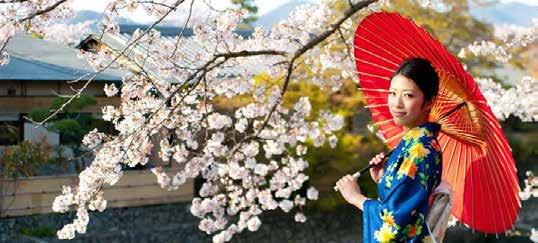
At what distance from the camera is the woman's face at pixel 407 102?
9.17 ft

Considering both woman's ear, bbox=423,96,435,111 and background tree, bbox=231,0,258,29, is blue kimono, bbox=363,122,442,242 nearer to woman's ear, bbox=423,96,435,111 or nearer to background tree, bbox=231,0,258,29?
woman's ear, bbox=423,96,435,111

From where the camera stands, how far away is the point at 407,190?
107 inches

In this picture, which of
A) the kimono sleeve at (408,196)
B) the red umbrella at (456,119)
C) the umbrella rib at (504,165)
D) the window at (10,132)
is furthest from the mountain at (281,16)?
the window at (10,132)

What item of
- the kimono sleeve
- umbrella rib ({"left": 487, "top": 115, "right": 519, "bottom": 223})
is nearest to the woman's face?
the kimono sleeve

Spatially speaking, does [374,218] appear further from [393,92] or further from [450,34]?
[450,34]

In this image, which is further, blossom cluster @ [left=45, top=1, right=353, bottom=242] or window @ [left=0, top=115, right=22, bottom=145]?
window @ [left=0, top=115, right=22, bottom=145]

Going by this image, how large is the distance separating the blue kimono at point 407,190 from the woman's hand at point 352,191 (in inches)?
1.5

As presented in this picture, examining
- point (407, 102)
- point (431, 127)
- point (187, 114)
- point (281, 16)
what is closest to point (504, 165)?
point (431, 127)

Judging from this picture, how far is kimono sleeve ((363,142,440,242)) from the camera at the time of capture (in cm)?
271

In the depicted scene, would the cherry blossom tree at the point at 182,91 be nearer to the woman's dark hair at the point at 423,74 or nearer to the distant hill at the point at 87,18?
the distant hill at the point at 87,18

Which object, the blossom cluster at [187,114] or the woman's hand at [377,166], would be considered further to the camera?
the blossom cluster at [187,114]

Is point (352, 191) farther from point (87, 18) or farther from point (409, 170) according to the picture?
point (87, 18)

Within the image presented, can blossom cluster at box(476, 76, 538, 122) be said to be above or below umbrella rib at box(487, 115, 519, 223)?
above

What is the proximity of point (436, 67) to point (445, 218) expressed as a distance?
0.57 m
